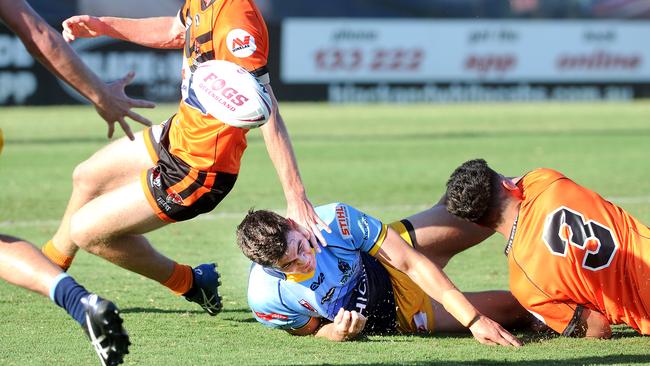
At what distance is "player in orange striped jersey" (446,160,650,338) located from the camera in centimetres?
503

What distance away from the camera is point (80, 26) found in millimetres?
6262

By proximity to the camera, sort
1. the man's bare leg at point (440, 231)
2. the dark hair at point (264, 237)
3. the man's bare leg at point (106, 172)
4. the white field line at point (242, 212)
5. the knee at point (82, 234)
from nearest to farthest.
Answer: the dark hair at point (264, 237) < the knee at point (82, 234) < the man's bare leg at point (440, 231) < the man's bare leg at point (106, 172) < the white field line at point (242, 212)

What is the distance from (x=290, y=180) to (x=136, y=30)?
67.6 inches

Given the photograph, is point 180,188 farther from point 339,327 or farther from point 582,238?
point 582,238

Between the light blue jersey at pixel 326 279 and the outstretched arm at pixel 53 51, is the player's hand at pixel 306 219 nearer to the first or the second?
the light blue jersey at pixel 326 279

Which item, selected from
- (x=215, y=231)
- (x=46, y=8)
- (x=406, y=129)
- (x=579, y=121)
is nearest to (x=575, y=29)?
(x=579, y=121)

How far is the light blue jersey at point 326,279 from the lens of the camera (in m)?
5.25

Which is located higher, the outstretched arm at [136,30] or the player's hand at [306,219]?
the outstretched arm at [136,30]

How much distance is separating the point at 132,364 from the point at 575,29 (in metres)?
24.2

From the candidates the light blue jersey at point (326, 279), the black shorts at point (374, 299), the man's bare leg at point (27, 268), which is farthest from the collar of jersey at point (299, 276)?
the man's bare leg at point (27, 268)

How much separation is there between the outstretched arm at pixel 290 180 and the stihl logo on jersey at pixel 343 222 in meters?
0.16

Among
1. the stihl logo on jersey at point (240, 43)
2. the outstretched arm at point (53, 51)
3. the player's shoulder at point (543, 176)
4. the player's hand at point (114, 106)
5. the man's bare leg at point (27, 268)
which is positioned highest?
the outstretched arm at point (53, 51)

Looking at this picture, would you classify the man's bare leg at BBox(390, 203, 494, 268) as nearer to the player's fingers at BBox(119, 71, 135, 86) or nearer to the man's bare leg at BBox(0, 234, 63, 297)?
the player's fingers at BBox(119, 71, 135, 86)

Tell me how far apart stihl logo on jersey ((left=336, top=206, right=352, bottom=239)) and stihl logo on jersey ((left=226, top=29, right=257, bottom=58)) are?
0.92m
